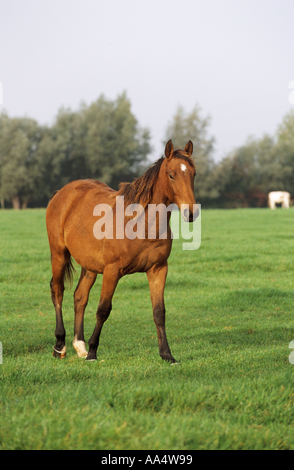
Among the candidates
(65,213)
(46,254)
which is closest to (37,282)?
(46,254)

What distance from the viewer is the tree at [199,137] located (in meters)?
59.4

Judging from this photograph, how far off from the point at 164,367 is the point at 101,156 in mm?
53067

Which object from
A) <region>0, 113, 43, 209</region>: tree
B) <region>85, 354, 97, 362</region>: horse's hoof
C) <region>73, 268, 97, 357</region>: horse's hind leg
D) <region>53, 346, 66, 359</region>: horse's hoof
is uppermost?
<region>0, 113, 43, 209</region>: tree

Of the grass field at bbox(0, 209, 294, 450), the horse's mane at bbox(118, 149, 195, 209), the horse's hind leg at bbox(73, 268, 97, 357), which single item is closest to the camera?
the grass field at bbox(0, 209, 294, 450)

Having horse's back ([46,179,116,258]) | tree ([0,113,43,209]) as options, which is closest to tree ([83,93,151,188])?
tree ([0,113,43,209])

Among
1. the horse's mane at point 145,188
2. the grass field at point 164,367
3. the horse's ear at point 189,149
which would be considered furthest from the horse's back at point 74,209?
the grass field at point 164,367

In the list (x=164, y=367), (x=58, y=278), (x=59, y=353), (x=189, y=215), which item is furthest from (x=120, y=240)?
(x=59, y=353)

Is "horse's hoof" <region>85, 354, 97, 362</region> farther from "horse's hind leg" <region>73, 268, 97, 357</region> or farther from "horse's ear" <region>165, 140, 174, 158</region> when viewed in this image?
"horse's ear" <region>165, 140, 174, 158</region>

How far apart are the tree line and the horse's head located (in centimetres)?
4889

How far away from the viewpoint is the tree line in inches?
2124

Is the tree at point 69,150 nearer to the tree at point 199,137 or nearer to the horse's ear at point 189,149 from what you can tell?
the tree at point 199,137

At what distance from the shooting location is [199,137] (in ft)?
201

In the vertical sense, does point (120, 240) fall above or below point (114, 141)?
below

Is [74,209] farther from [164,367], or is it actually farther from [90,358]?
[164,367]
